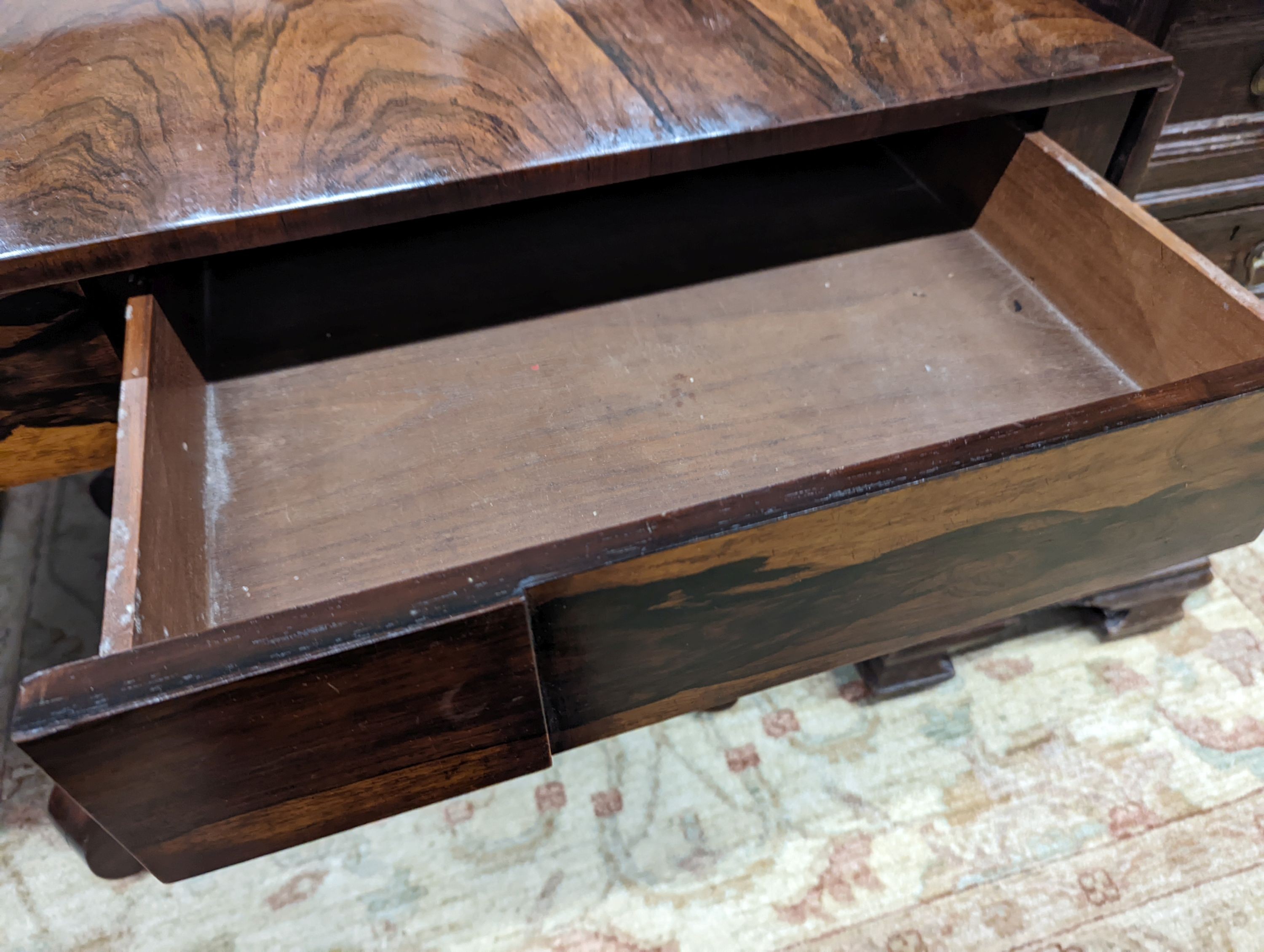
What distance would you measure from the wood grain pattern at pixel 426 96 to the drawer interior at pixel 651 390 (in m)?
0.07

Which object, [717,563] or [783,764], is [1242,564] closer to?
[783,764]

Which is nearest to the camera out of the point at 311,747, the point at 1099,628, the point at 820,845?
the point at 311,747

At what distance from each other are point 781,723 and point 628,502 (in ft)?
1.20

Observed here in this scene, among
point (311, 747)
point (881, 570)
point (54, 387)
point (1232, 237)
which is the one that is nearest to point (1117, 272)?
point (881, 570)

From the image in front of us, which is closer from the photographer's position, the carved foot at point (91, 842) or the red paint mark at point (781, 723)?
the carved foot at point (91, 842)

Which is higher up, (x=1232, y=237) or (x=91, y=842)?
(x=1232, y=237)

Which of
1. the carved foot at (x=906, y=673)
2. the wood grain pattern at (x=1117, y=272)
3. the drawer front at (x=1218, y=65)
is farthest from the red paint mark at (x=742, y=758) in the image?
the drawer front at (x=1218, y=65)

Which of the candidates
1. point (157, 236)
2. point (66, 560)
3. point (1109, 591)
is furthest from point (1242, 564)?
point (66, 560)

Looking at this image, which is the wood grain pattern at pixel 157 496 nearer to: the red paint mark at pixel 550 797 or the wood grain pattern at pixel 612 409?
the wood grain pattern at pixel 612 409

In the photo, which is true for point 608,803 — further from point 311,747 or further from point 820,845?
point 311,747

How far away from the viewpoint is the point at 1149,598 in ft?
2.63

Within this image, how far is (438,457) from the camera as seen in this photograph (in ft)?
1.85

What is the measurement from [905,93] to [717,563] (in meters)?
0.36

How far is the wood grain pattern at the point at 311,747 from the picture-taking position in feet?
1.09
